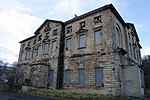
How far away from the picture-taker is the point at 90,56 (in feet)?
59.1

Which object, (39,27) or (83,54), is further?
(39,27)

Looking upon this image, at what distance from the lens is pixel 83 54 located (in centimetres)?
1867

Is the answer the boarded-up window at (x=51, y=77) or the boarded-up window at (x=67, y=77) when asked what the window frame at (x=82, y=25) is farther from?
the boarded-up window at (x=51, y=77)

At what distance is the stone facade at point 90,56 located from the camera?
53.8 ft

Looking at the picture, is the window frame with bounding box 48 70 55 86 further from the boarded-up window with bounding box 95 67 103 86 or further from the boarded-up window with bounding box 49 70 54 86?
the boarded-up window with bounding box 95 67 103 86

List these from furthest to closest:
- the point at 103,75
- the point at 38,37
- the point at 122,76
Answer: the point at 38,37 < the point at 122,76 < the point at 103,75

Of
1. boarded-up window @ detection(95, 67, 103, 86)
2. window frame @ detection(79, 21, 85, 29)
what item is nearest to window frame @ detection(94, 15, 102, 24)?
window frame @ detection(79, 21, 85, 29)

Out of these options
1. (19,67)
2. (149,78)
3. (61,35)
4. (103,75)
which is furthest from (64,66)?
(149,78)

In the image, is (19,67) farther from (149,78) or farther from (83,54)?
(149,78)

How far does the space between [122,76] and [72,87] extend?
611 cm

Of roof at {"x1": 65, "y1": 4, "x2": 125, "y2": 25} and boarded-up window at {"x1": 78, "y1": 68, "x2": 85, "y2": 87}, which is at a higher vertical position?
roof at {"x1": 65, "y1": 4, "x2": 125, "y2": 25}

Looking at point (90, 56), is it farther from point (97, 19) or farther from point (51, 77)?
point (51, 77)

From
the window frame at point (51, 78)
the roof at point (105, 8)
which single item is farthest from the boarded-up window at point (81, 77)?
the roof at point (105, 8)

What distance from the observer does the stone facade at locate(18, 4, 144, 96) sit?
1641cm
